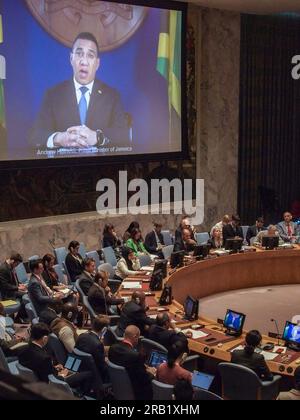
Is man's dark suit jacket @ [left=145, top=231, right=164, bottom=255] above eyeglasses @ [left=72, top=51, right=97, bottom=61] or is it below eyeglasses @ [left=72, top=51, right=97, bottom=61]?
below

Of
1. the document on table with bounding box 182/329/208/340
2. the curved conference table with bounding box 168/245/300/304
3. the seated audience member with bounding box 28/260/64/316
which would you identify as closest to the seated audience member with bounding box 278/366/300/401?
the document on table with bounding box 182/329/208/340

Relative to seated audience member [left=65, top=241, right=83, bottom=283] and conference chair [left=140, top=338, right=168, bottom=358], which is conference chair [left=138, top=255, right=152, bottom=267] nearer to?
seated audience member [left=65, top=241, right=83, bottom=283]

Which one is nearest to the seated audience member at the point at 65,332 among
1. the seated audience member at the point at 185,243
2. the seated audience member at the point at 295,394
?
the seated audience member at the point at 295,394

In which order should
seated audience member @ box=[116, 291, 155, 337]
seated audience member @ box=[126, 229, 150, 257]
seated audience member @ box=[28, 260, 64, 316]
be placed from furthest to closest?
seated audience member @ box=[126, 229, 150, 257] < seated audience member @ box=[28, 260, 64, 316] < seated audience member @ box=[116, 291, 155, 337]

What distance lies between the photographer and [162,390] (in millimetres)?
4547

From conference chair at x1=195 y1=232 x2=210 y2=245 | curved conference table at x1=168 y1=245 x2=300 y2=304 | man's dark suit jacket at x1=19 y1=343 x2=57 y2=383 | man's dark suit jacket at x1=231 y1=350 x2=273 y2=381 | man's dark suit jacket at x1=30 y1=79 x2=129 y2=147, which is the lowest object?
curved conference table at x1=168 y1=245 x2=300 y2=304

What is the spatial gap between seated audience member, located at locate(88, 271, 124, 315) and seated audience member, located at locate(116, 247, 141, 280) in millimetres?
1466

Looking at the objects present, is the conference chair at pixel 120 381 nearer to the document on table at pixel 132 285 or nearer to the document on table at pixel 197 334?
the document on table at pixel 197 334

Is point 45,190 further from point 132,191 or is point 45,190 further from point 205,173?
point 205,173

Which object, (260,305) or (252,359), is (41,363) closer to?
(252,359)

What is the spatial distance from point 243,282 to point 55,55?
207 inches

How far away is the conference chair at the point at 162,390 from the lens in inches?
178

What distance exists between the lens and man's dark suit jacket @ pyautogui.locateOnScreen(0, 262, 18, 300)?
809 cm
